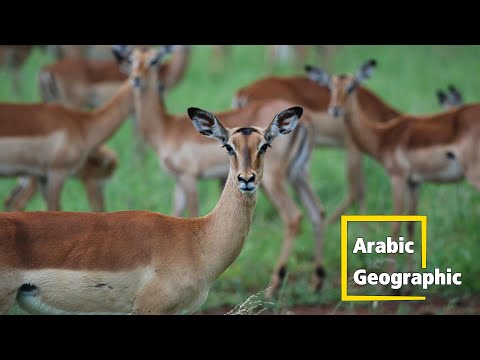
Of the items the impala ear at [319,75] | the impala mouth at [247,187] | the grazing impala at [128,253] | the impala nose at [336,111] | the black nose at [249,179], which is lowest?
the grazing impala at [128,253]

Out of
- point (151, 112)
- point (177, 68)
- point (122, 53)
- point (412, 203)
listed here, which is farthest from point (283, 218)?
point (177, 68)

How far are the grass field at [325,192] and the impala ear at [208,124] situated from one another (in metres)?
1.33

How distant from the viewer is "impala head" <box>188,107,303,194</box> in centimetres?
385

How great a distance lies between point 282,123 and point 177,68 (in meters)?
4.95

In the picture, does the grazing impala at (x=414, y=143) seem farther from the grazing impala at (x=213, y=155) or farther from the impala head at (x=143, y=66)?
the impala head at (x=143, y=66)

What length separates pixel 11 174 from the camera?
6.36 m

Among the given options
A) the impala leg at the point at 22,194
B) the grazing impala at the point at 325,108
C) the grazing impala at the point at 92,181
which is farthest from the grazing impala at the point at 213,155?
the impala leg at the point at 22,194

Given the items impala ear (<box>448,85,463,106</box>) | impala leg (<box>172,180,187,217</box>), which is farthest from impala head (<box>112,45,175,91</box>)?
impala ear (<box>448,85,463,106</box>)

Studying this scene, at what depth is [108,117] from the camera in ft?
21.9

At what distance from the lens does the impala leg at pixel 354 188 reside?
23.4 feet

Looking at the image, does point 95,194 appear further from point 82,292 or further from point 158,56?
point 82,292
